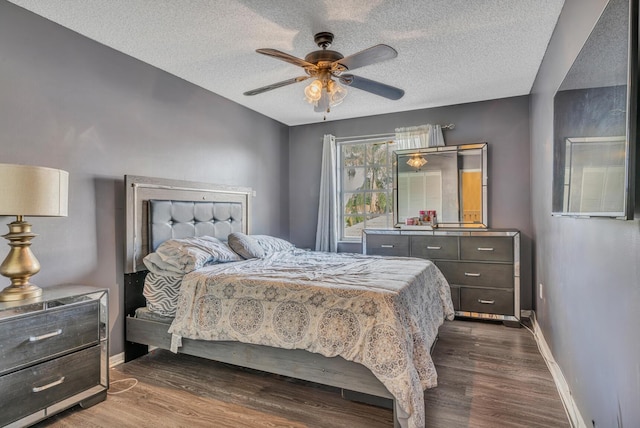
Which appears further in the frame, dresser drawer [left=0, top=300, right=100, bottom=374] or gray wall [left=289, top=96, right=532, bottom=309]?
gray wall [left=289, top=96, right=532, bottom=309]

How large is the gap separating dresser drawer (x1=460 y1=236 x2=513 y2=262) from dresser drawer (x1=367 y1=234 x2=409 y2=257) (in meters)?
0.62

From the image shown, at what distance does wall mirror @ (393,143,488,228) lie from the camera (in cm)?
421

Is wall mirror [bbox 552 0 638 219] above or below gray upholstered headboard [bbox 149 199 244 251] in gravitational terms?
above

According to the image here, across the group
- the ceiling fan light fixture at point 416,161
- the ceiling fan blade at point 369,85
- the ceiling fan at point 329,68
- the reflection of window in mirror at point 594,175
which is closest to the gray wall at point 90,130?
the ceiling fan at point 329,68

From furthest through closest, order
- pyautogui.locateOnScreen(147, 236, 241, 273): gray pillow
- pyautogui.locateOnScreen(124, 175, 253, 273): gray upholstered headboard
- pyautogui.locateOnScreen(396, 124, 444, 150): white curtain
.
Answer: pyautogui.locateOnScreen(396, 124, 444, 150): white curtain, pyautogui.locateOnScreen(124, 175, 253, 273): gray upholstered headboard, pyautogui.locateOnScreen(147, 236, 241, 273): gray pillow

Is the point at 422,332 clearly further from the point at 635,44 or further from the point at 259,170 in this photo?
the point at 259,170

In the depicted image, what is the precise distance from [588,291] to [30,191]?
114 inches

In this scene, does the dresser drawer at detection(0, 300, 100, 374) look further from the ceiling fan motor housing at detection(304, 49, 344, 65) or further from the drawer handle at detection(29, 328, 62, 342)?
the ceiling fan motor housing at detection(304, 49, 344, 65)

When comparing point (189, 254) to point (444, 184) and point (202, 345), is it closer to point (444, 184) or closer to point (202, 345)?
point (202, 345)

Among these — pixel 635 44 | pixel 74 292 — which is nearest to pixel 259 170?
pixel 74 292

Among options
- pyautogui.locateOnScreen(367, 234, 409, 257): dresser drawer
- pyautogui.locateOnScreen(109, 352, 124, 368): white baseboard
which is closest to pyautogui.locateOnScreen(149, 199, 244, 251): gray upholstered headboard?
pyautogui.locateOnScreen(109, 352, 124, 368): white baseboard

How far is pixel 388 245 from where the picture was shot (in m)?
4.25

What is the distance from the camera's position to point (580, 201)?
1.54 metres

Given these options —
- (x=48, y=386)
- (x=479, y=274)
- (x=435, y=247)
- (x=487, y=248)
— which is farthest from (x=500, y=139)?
(x=48, y=386)
